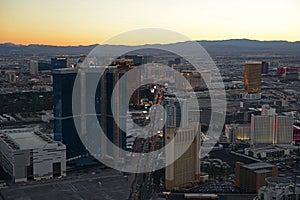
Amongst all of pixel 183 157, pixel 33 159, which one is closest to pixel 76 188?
pixel 33 159

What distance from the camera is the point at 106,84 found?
273 inches

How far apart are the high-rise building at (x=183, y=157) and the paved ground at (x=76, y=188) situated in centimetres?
58

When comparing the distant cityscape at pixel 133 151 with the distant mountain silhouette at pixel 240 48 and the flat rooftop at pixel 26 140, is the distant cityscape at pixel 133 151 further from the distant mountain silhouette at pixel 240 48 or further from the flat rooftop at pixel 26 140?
the distant mountain silhouette at pixel 240 48

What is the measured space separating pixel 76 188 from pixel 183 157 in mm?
1394

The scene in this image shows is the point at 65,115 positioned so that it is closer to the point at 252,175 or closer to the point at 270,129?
the point at 252,175

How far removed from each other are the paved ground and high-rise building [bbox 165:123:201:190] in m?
0.58

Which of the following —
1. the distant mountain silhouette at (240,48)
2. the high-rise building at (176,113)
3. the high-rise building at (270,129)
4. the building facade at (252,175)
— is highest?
the distant mountain silhouette at (240,48)

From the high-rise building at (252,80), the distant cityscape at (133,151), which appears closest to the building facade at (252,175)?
the distant cityscape at (133,151)

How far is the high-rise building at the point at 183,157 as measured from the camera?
5691mm

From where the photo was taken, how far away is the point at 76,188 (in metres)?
5.58

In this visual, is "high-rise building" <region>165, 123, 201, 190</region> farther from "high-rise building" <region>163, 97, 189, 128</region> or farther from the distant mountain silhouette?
the distant mountain silhouette

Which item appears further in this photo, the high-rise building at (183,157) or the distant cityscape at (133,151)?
the high-rise building at (183,157)

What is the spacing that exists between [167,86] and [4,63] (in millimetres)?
11298

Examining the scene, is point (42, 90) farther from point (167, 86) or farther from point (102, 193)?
point (102, 193)
